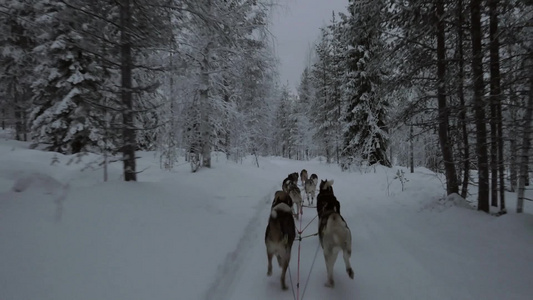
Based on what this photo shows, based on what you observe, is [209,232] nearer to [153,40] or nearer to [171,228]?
[171,228]

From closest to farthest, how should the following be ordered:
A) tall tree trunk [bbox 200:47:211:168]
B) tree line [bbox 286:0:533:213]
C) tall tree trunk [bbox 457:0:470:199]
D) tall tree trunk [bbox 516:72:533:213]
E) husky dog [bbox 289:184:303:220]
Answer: tall tree trunk [bbox 516:72:533:213], tree line [bbox 286:0:533:213], tall tree trunk [bbox 457:0:470:199], husky dog [bbox 289:184:303:220], tall tree trunk [bbox 200:47:211:168]


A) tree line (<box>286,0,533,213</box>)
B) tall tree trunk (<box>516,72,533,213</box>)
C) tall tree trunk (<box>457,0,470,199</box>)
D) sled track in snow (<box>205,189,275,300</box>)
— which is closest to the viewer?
sled track in snow (<box>205,189,275,300</box>)

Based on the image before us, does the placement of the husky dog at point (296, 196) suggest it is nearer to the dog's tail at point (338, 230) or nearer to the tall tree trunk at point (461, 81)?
the dog's tail at point (338, 230)

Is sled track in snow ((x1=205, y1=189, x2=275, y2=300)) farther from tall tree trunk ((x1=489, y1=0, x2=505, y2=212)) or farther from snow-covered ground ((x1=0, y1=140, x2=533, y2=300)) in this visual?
tall tree trunk ((x1=489, y1=0, x2=505, y2=212))

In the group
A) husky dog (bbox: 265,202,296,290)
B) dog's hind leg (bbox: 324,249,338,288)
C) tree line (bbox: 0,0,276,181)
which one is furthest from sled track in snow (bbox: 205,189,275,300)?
tree line (bbox: 0,0,276,181)

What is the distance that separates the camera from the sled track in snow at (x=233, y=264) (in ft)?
12.0

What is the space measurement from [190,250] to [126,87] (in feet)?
12.8

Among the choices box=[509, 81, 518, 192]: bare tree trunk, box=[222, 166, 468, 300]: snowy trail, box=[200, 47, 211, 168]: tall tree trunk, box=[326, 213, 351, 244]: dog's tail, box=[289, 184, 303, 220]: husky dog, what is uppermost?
box=[200, 47, 211, 168]: tall tree trunk

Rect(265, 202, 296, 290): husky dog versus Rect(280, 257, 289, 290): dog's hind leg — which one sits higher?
Rect(265, 202, 296, 290): husky dog

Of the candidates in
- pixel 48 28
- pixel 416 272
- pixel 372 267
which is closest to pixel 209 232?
pixel 372 267

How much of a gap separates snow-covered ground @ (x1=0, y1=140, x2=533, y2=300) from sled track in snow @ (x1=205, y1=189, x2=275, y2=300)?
21 mm

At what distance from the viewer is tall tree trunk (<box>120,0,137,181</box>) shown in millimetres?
5680

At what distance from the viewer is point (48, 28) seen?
4898 mm

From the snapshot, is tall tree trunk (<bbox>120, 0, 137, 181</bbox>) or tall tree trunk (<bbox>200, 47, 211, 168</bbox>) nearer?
tall tree trunk (<bbox>120, 0, 137, 181</bbox>)
